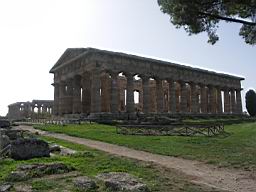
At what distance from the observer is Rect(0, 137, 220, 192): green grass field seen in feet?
32.3

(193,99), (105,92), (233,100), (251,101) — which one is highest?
(105,92)

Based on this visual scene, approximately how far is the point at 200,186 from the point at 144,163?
4121 millimetres

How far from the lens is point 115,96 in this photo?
53344 millimetres

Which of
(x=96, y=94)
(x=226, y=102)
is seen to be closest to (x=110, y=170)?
(x=96, y=94)

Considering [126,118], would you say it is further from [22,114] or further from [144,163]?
[22,114]

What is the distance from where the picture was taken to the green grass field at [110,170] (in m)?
9.84

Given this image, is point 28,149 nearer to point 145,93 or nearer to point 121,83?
point 145,93

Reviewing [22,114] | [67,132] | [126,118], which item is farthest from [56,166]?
[22,114]

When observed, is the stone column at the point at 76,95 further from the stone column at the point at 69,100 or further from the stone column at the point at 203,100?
the stone column at the point at 203,100

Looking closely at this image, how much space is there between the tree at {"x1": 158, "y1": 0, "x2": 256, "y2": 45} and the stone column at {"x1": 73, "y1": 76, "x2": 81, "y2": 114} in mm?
40721

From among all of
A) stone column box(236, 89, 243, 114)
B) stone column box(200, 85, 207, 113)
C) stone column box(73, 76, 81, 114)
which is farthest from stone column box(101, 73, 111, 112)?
stone column box(236, 89, 243, 114)

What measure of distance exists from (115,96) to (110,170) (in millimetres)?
41571

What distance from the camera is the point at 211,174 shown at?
41.9ft

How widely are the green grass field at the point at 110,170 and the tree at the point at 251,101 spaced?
64863 mm
